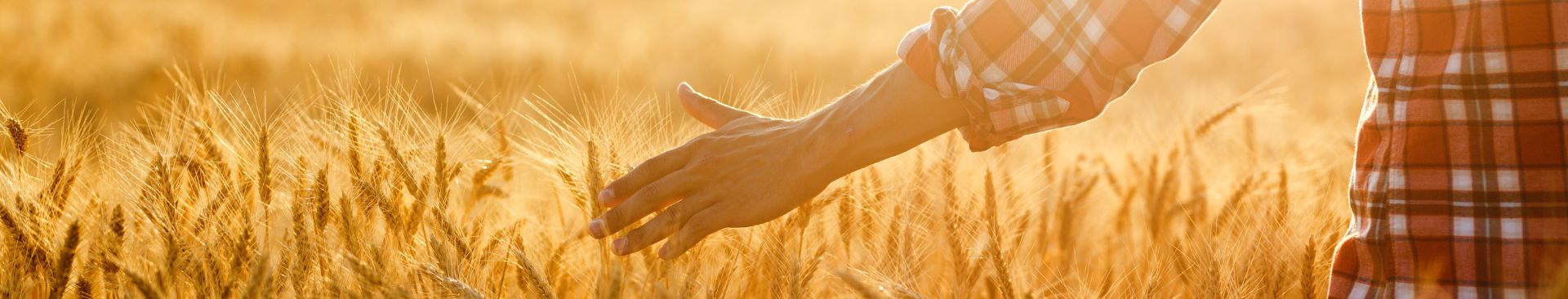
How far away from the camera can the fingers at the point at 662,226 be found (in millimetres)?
1051

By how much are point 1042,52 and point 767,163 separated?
0.29 m

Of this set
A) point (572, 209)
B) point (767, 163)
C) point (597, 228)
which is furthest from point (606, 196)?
point (572, 209)

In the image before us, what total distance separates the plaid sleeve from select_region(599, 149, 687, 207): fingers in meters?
0.26

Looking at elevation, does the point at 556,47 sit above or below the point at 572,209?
above

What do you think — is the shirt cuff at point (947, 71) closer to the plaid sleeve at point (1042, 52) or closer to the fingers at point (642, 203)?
the plaid sleeve at point (1042, 52)

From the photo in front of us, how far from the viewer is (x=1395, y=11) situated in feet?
2.63

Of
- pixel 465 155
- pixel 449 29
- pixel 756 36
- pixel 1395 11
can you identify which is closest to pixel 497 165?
pixel 465 155

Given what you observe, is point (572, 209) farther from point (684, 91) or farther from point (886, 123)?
point (886, 123)

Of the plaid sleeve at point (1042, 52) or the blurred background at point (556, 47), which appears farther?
the blurred background at point (556, 47)

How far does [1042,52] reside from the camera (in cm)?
95

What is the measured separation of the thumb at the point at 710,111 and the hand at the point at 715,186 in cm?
9

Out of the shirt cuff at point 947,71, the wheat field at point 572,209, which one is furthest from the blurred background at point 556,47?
the shirt cuff at point 947,71

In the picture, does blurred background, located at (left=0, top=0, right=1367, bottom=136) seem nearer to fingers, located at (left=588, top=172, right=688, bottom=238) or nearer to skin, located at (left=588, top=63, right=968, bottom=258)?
skin, located at (left=588, top=63, right=968, bottom=258)

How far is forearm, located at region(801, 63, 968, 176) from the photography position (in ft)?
3.37
